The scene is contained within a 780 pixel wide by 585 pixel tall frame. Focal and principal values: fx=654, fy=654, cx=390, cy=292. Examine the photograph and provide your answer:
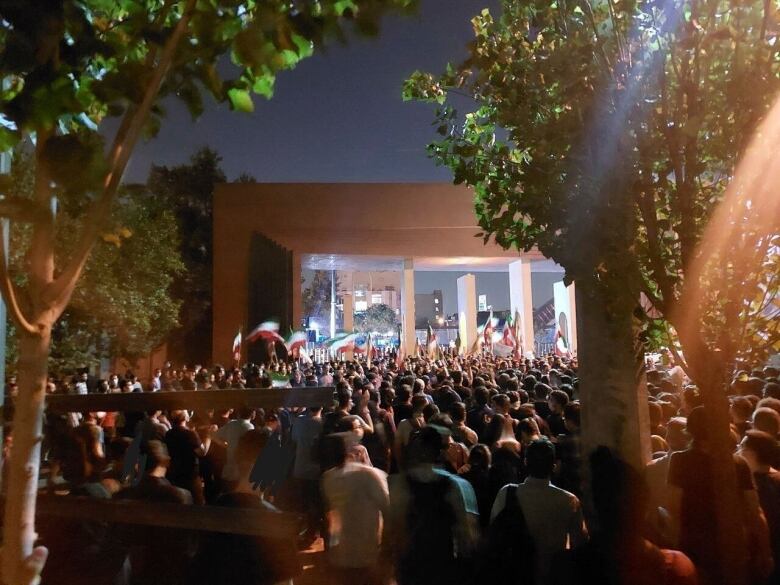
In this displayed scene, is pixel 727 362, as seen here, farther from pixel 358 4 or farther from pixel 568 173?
pixel 358 4

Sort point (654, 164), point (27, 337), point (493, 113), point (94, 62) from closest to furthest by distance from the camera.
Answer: point (27, 337) < point (94, 62) < point (654, 164) < point (493, 113)

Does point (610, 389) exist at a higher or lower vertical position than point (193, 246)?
lower

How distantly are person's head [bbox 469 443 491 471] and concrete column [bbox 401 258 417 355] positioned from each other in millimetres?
24011

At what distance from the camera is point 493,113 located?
4.95 m

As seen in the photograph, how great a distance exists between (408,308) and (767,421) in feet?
85.3

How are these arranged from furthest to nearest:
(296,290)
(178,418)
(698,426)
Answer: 1. (296,290)
2. (178,418)
3. (698,426)

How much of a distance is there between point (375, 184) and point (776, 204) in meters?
24.4

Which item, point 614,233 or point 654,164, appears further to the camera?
point 654,164

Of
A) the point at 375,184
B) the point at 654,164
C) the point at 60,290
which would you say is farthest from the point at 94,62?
the point at 375,184

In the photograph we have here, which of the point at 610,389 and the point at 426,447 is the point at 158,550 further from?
the point at 610,389

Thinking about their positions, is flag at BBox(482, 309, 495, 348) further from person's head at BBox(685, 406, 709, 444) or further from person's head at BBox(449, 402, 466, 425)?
person's head at BBox(685, 406, 709, 444)

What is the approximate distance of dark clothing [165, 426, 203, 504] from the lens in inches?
229

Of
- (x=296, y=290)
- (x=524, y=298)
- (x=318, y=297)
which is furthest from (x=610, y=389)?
(x=318, y=297)

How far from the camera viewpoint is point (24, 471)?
2.03 metres
